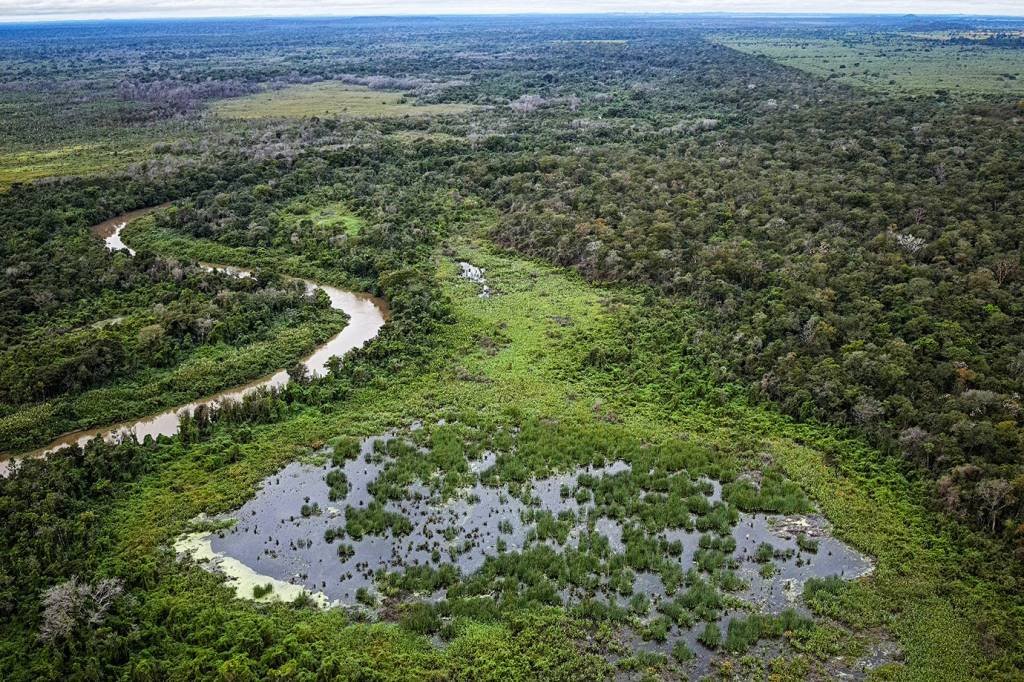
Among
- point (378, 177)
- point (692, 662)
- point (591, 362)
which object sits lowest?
point (692, 662)

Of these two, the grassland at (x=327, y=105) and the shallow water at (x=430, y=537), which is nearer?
the shallow water at (x=430, y=537)

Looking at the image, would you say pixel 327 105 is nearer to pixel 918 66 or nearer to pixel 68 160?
pixel 68 160

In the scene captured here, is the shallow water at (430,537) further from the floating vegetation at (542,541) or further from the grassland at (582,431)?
the grassland at (582,431)

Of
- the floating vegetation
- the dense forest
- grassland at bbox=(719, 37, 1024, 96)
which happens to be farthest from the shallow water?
grassland at bbox=(719, 37, 1024, 96)

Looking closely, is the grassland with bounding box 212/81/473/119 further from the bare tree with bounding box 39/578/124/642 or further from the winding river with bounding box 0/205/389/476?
the bare tree with bounding box 39/578/124/642

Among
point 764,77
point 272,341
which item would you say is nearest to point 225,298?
Answer: point 272,341

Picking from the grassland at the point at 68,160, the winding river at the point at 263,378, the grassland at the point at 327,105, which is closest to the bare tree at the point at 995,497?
the winding river at the point at 263,378

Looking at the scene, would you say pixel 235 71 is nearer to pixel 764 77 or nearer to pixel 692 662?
pixel 764 77
